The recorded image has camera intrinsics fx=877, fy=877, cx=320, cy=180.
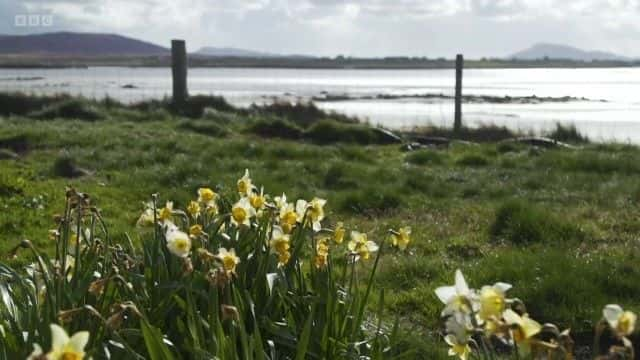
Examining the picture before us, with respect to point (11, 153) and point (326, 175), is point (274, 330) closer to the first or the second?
point (326, 175)

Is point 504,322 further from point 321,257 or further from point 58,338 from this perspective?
point 321,257

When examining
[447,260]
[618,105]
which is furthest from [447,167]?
[618,105]

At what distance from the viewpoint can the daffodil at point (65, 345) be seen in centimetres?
159

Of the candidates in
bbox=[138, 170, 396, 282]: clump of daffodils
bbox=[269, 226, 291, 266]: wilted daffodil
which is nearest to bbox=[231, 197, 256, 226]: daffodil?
bbox=[138, 170, 396, 282]: clump of daffodils

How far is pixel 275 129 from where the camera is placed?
15281 mm

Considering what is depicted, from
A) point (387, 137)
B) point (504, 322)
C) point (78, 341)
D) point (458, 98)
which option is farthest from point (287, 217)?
point (458, 98)

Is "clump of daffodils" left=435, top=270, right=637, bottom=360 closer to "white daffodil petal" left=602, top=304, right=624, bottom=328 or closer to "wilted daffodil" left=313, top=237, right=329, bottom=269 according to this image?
"white daffodil petal" left=602, top=304, right=624, bottom=328

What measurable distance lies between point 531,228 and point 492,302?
15.7 feet

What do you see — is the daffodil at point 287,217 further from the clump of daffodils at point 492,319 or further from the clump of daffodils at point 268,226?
the clump of daffodils at point 492,319

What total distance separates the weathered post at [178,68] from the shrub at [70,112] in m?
1.97

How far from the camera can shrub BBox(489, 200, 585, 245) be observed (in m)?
6.35

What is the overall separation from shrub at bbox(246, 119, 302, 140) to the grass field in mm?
398

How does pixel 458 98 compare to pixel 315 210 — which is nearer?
pixel 315 210

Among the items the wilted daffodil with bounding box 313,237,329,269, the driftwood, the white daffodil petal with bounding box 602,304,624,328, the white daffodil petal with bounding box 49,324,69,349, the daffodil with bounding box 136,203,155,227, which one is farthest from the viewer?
the driftwood
